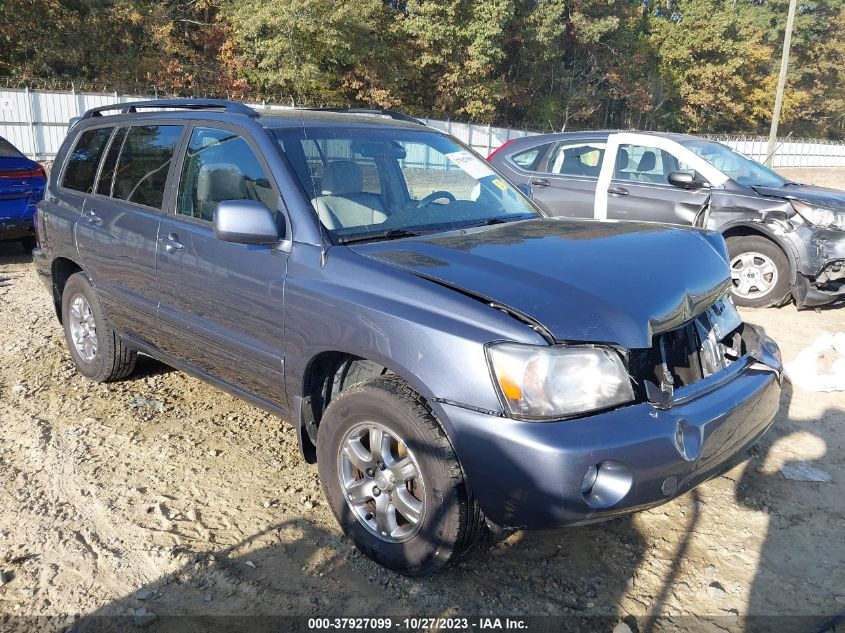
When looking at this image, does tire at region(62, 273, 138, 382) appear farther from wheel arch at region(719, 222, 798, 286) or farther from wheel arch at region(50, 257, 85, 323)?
wheel arch at region(719, 222, 798, 286)

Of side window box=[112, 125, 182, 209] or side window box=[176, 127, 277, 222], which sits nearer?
side window box=[176, 127, 277, 222]

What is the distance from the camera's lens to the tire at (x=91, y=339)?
4.68 meters

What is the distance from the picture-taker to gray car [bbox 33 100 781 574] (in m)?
2.40

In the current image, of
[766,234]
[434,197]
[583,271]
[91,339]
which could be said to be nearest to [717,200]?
[766,234]

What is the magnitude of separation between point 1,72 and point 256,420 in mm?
28769

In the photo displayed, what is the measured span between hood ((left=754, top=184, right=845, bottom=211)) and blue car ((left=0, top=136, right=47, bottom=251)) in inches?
330

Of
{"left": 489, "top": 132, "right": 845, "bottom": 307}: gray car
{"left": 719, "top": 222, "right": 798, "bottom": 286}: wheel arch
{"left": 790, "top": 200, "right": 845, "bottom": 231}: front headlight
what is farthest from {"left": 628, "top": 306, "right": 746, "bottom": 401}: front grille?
Answer: {"left": 790, "top": 200, "right": 845, "bottom": 231}: front headlight

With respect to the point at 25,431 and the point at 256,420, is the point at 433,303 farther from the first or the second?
the point at 25,431

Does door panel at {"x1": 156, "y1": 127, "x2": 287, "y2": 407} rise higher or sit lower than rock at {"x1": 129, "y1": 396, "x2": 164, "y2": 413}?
higher

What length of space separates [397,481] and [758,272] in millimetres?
5677

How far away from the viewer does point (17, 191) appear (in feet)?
27.9

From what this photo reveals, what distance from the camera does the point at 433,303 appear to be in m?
2.58

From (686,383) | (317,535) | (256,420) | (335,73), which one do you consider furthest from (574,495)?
(335,73)

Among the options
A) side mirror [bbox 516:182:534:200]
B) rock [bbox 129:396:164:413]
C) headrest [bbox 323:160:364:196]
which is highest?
headrest [bbox 323:160:364:196]
